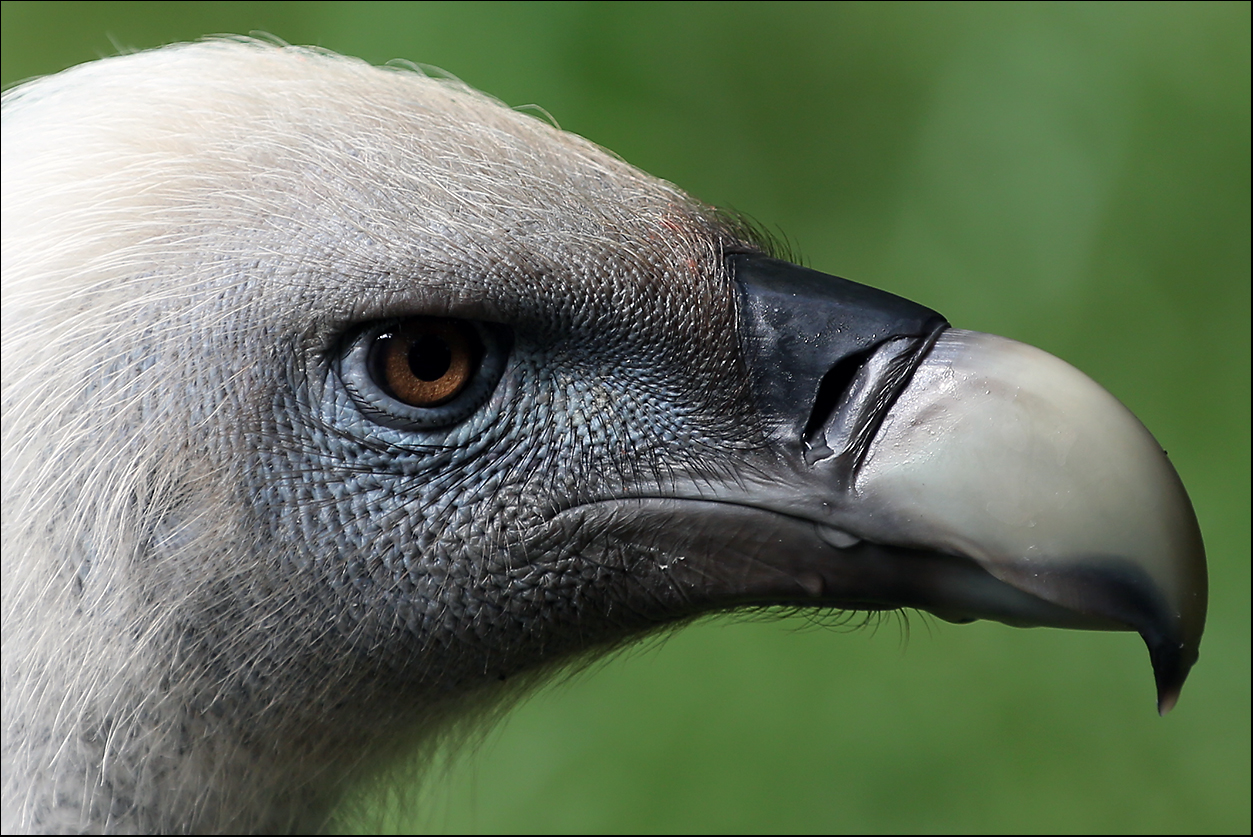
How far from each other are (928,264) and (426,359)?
115 inches

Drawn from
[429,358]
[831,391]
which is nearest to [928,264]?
[831,391]

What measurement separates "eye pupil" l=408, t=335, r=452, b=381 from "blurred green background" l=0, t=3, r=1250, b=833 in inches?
85.1

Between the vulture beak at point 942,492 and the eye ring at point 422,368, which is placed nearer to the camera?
the vulture beak at point 942,492

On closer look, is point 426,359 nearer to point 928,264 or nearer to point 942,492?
point 942,492

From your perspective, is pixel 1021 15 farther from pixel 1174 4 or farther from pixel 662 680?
pixel 662 680

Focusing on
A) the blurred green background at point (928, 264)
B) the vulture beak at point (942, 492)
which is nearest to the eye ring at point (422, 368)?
the vulture beak at point (942, 492)

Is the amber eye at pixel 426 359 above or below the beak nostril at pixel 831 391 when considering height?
below

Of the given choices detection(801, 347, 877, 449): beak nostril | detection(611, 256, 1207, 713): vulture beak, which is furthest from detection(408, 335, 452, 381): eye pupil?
detection(801, 347, 877, 449): beak nostril

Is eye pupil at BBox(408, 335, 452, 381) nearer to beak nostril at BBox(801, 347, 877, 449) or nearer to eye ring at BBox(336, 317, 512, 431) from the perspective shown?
eye ring at BBox(336, 317, 512, 431)

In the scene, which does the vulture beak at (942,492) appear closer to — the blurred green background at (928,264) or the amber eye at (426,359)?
the amber eye at (426,359)

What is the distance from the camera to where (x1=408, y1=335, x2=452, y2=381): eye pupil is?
1441 millimetres

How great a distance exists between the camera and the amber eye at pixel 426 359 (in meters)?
1.44

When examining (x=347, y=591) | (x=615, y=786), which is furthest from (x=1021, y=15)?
(x=347, y=591)

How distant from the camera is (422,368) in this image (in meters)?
1.45
